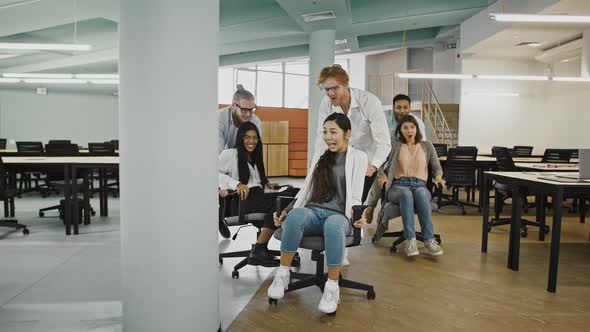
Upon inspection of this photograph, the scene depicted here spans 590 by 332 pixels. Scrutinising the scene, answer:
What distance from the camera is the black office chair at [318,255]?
106 inches

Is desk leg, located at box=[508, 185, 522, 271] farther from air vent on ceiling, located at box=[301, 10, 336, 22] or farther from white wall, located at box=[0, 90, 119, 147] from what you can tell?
white wall, located at box=[0, 90, 119, 147]

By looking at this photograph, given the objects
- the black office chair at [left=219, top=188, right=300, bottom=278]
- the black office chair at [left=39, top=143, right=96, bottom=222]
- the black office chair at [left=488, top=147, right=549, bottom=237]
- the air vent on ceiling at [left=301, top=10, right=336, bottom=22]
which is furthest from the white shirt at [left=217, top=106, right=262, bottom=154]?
the air vent on ceiling at [left=301, top=10, right=336, bottom=22]

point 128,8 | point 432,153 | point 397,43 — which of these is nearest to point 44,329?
point 128,8

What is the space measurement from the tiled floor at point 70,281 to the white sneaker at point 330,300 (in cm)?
53

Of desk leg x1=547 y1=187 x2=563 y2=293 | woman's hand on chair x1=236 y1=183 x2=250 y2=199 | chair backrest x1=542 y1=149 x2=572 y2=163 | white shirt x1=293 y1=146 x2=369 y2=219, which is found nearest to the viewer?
white shirt x1=293 y1=146 x2=369 y2=219

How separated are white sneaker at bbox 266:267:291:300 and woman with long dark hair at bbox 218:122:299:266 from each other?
464 mm

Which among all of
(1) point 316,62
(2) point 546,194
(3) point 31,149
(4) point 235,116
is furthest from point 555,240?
(3) point 31,149

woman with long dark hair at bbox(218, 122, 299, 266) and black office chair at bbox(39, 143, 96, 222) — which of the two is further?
black office chair at bbox(39, 143, 96, 222)

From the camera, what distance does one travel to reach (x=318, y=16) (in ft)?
24.9

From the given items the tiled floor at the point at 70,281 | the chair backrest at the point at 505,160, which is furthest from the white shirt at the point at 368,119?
the chair backrest at the point at 505,160

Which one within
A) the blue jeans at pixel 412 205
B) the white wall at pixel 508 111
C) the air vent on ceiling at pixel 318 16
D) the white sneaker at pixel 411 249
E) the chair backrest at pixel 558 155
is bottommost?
the white sneaker at pixel 411 249

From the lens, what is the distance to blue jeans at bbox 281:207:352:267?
2604 mm

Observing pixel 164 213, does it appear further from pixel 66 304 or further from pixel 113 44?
pixel 113 44

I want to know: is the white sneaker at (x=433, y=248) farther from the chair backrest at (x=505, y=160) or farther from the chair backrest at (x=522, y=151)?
the chair backrest at (x=522, y=151)
